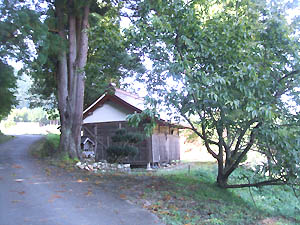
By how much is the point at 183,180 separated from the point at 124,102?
22.3 feet

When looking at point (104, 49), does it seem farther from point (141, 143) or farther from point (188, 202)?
point (141, 143)

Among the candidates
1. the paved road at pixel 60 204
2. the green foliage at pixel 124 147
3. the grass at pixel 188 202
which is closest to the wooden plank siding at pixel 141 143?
the green foliage at pixel 124 147

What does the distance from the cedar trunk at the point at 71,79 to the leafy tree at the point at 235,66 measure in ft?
15.5

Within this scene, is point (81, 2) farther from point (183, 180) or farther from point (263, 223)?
point (263, 223)

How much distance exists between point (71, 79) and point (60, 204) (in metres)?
7.43

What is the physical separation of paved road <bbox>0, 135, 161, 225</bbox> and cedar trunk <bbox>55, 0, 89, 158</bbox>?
331 cm

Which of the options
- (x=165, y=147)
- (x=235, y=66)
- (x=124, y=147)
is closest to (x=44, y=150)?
(x=124, y=147)

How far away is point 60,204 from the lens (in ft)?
18.5

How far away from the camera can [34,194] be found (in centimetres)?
631

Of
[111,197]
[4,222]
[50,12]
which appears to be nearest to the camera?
[4,222]

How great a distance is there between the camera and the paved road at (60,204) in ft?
15.8

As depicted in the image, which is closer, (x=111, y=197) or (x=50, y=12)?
(x=111, y=197)

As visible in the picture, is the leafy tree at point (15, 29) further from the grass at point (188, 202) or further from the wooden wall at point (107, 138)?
the wooden wall at point (107, 138)

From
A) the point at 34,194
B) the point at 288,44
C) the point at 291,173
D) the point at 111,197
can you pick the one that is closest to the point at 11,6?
the point at 34,194
